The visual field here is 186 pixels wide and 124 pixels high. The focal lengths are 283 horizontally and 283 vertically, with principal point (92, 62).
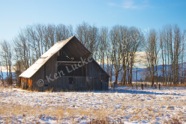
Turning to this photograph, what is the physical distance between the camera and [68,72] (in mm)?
34250

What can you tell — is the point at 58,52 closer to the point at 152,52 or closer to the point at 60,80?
the point at 60,80

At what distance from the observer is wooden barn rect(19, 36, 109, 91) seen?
106 ft

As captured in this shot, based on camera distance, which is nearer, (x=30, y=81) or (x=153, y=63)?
(x=30, y=81)

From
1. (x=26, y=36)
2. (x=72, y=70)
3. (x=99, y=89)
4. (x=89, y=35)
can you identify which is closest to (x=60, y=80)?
(x=72, y=70)

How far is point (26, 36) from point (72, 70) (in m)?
32.9

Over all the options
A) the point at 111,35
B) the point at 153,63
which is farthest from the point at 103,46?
the point at 153,63

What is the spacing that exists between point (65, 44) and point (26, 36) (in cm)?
3334

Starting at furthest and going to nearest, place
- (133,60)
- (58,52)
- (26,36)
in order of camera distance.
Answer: (26,36), (133,60), (58,52)

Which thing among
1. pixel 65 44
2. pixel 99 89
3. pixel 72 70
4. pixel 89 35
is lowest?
pixel 99 89

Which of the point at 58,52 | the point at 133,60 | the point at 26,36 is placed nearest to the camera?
the point at 58,52

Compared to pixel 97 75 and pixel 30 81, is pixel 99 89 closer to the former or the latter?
pixel 97 75

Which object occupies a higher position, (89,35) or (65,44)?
(89,35)

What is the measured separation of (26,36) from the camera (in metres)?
64.3

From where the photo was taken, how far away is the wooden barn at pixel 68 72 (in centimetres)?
3244
